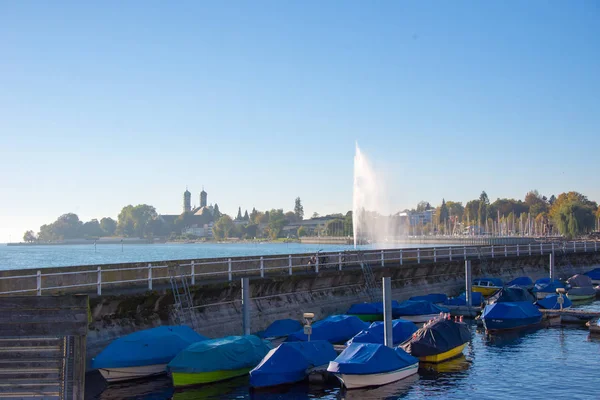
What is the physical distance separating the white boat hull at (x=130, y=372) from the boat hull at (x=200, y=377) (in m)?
1.37

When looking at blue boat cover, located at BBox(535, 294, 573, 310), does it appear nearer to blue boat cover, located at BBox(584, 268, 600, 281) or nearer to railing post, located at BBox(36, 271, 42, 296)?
blue boat cover, located at BBox(584, 268, 600, 281)

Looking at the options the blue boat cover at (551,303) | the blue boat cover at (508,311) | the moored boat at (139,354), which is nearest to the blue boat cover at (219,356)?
the moored boat at (139,354)

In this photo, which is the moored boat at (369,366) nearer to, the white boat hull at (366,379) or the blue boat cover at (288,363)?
the white boat hull at (366,379)

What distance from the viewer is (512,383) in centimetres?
2414

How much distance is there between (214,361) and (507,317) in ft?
61.7

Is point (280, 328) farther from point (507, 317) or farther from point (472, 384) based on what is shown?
point (507, 317)

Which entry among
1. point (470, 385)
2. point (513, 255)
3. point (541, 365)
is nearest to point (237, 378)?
point (470, 385)

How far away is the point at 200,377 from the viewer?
23438 mm

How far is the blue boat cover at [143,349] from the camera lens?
23281 millimetres

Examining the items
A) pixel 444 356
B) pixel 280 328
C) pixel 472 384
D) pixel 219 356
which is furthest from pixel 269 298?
pixel 472 384

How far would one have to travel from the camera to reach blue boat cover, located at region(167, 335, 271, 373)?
23.3 metres

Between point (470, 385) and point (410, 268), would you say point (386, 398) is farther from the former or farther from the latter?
point (410, 268)

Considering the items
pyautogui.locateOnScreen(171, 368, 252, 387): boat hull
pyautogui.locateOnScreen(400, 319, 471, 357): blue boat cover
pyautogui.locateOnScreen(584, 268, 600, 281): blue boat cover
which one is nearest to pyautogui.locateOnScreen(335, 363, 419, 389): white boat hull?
pyautogui.locateOnScreen(400, 319, 471, 357): blue boat cover

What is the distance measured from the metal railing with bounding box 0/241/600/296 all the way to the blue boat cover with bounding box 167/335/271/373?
4824 mm
